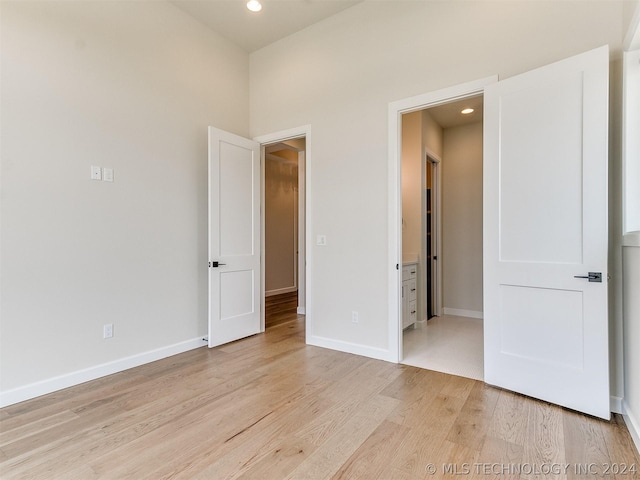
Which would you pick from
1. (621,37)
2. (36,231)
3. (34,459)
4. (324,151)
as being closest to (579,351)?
(621,37)

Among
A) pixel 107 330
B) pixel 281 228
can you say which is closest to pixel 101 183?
pixel 107 330

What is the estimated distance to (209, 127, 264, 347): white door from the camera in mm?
3426

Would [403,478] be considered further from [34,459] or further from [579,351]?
[34,459]

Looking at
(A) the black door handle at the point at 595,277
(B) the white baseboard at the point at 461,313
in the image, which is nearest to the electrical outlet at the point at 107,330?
(A) the black door handle at the point at 595,277

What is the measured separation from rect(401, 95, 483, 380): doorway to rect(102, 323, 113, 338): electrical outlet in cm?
312

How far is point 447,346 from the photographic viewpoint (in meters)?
3.46

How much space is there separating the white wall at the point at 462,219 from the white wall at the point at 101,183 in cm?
349

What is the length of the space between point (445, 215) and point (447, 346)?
239 cm

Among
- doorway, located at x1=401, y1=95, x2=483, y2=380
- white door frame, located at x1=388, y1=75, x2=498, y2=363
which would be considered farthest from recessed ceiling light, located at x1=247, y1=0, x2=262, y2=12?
doorway, located at x1=401, y1=95, x2=483, y2=380

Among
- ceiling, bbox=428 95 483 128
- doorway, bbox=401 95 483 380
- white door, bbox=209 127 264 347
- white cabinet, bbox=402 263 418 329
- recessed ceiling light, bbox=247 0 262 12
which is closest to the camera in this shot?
recessed ceiling light, bbox=247 0 262 12

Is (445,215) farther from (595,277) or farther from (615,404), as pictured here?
(615,404)

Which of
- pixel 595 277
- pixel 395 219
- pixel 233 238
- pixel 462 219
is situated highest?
pixel 462 219

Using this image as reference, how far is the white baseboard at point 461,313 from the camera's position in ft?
15.9

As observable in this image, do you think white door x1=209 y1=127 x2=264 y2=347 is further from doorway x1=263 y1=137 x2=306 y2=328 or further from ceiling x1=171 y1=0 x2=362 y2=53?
doorway x1=263 y1=137 x2=306 y2=328
